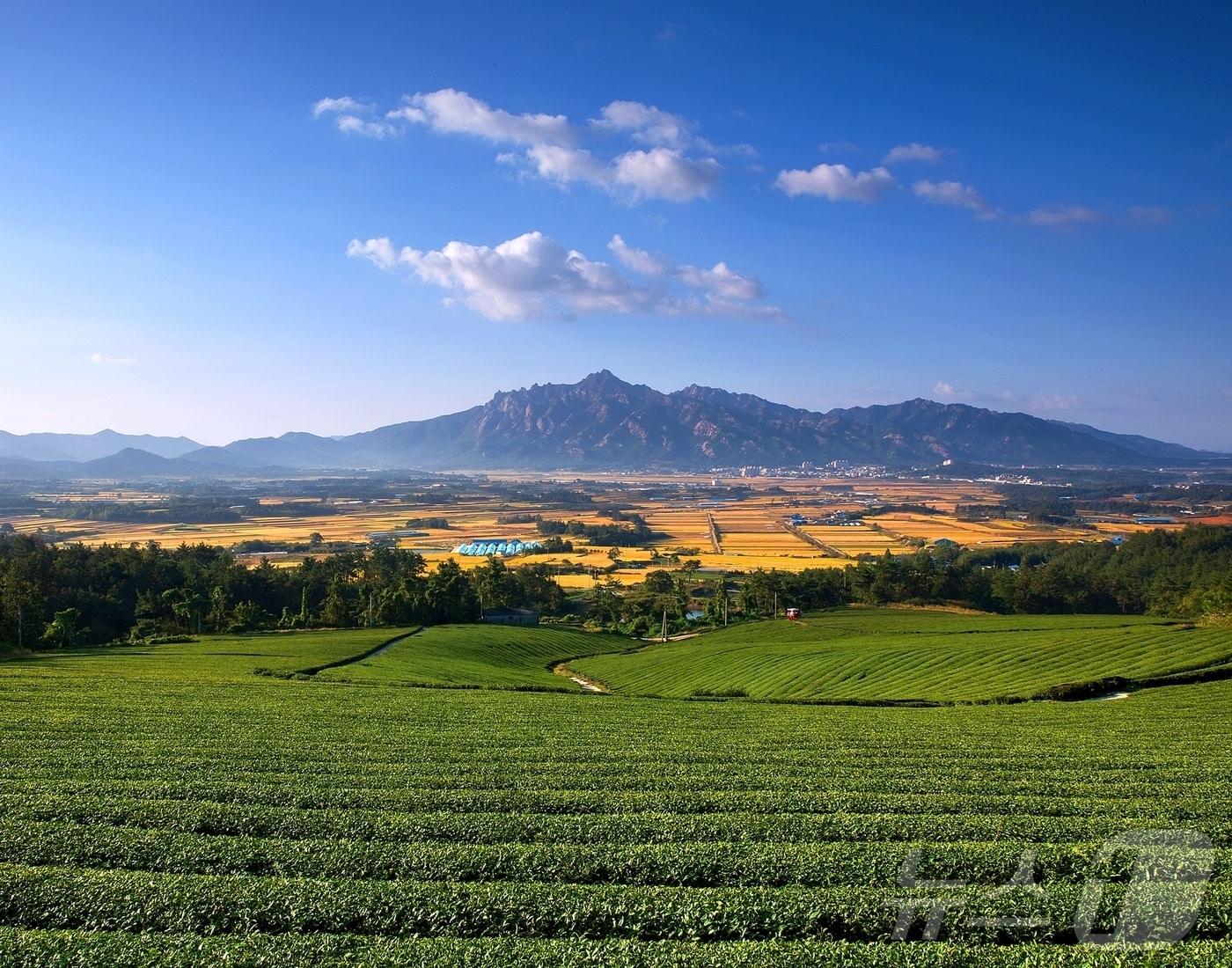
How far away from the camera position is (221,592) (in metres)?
86.2

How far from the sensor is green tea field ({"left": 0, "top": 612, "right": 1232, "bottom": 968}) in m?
12.4

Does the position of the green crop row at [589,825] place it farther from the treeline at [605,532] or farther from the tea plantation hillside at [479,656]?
the treeline at [605,532]

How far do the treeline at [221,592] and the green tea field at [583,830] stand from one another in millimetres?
48568

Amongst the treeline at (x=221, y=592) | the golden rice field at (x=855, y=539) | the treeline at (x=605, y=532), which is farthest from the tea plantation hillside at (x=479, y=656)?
the treeline at (x=605, y=532)

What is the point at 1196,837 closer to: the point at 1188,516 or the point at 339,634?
the point at 339,634

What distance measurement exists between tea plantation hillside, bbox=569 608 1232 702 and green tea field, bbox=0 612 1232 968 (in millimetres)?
7193

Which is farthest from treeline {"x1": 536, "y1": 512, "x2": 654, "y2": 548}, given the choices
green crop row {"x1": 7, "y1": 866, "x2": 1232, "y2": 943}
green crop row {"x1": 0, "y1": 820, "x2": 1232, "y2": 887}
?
green crop row {"x1": 7, "y1": 866, "x2": 1232, "y2": 943}

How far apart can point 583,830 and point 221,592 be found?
83.2 m

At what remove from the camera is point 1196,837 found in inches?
631

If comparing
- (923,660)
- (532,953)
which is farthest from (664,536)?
(532,953)

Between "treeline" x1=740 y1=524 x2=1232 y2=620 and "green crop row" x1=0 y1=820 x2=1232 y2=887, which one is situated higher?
"green crop row" x1=0 y1=820 x2=1232 y2=887

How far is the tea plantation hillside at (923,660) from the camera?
1658 inches

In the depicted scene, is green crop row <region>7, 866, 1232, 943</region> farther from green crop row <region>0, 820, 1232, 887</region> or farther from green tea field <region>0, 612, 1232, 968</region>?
green crop row <region>0, 820, 1232, 887</region>

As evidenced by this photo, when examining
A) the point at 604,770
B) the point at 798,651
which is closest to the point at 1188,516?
the point at 798,651
